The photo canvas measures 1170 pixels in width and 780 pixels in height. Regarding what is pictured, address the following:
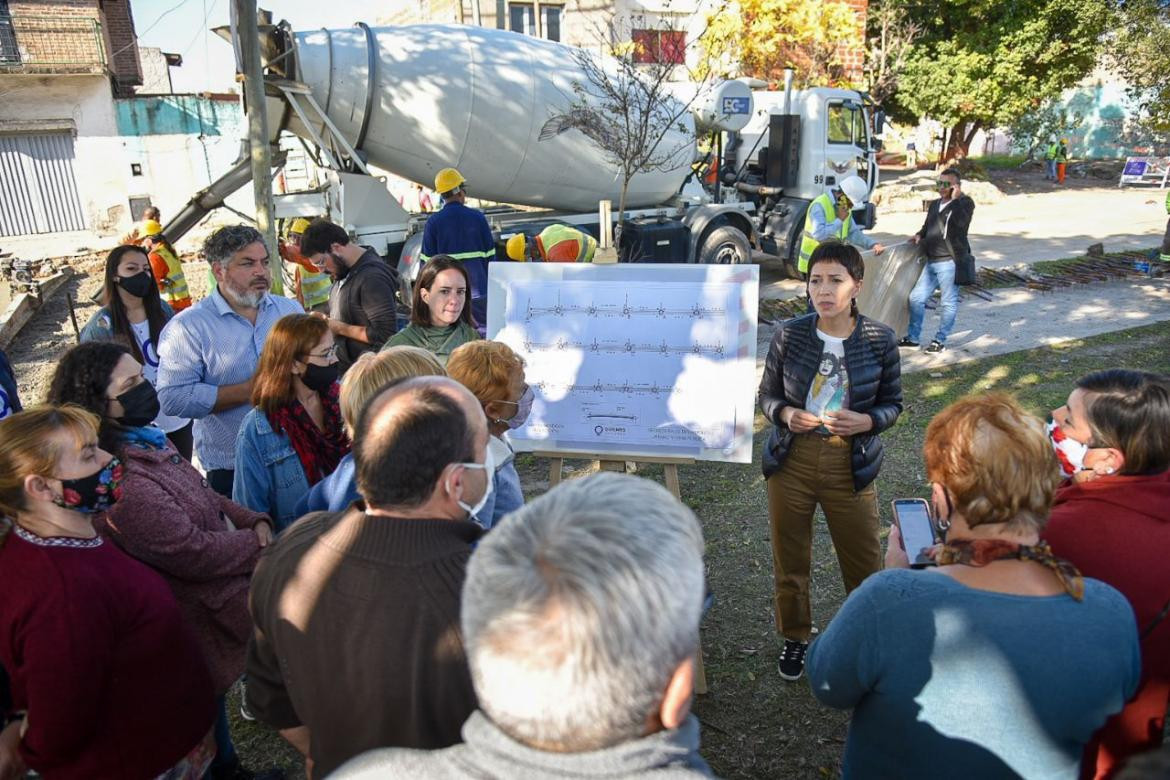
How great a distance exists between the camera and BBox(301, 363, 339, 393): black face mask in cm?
270

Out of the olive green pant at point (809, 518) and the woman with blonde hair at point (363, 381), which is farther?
the olive green pant at point (809, 518)

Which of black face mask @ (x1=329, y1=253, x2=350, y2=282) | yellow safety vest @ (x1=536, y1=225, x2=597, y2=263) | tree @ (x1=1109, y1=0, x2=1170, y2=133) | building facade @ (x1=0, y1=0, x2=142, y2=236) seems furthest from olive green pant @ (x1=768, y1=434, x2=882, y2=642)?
building facade @ (x1=0, y1=0, x2=142, y2=236)

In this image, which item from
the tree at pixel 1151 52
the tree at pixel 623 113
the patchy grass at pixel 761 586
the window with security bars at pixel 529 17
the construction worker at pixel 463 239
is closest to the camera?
the patchy grass at pixel 761 586

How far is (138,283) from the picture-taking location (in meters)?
3.95

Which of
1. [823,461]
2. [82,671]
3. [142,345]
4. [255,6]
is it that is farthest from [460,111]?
[82,671]

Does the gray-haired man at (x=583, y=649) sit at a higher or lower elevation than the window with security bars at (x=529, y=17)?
lower

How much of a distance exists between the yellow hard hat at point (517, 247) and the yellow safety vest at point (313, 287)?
200 cm

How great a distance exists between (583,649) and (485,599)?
0.15 metres

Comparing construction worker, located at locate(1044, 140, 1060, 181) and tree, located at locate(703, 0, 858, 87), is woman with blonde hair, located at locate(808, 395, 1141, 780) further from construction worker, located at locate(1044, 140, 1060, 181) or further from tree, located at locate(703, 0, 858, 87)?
construction worker, located at locate(1044, 140, 1060, 181)

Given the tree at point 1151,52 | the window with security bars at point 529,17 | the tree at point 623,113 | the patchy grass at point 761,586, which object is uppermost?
the window with security bars at point 529,17

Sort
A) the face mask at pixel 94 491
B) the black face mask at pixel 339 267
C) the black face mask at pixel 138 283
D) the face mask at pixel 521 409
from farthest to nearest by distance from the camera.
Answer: the black face mask at pixel 339 267 < the black face mask at pixel 138 283 < the face mask at pixel 521 409 < the face mask at pixel 94 491

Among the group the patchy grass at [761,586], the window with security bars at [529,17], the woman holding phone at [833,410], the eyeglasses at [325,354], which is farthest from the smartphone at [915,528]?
the window with security bars at [529,17]

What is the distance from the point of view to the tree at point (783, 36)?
18125 mm

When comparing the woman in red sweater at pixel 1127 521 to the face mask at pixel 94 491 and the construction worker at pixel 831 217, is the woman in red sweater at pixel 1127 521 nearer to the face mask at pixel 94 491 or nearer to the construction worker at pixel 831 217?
the face mask at pixel 94 491
